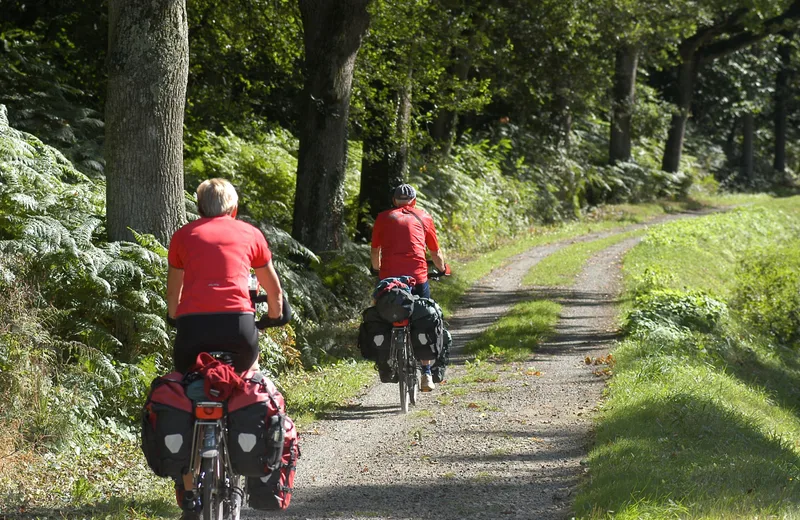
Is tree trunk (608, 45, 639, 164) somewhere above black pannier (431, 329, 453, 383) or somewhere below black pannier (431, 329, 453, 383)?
above

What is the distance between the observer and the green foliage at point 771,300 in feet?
66.5

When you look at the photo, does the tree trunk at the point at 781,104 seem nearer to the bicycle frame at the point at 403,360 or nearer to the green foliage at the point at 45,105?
the green foliage at the point at 45,105

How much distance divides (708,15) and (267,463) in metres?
34.7

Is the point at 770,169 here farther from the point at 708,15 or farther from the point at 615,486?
the point at 615,486

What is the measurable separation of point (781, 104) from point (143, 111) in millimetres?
Result: 54070

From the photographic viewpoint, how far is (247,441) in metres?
5.24

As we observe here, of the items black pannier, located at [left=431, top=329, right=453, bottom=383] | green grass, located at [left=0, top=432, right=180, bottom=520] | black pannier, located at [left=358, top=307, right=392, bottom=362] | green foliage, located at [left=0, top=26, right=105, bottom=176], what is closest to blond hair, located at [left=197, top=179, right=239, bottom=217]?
green grass, located at [left=0, top=432, right=180, bottom=520]

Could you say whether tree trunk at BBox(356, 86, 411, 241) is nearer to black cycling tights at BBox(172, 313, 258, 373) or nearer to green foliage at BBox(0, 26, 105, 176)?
green foliage at BBox(0, 26, 105, 176)

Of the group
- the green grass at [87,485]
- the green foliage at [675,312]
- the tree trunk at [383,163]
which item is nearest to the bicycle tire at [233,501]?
the green grass at [87,485]

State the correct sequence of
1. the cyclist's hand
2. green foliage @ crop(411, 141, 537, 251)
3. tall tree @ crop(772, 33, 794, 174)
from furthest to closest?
tall tree @ crop(772, 33, 794, 174) < green foliage @ crop(411, 141, 537, 251) < the cyclist's hand

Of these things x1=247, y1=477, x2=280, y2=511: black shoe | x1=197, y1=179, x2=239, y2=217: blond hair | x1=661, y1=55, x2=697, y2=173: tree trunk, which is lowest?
x1=247, y1=477, x2=280, y2=511: black shoe

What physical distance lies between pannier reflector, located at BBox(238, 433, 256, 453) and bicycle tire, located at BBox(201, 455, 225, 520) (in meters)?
0.15

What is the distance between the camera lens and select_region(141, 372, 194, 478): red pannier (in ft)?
17.0

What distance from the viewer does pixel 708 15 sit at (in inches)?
1426
